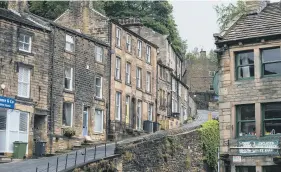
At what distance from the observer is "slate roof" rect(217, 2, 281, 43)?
2516 centimetres

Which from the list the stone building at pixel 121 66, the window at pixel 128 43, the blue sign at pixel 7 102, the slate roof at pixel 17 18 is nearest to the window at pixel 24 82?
the blue sign at pixel 7 102

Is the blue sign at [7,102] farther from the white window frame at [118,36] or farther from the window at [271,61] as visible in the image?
the window at [271,61]

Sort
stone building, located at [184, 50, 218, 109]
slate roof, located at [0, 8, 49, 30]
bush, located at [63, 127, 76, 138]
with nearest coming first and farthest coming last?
1. slate roof, located at [0, 8, 49, 30]
2. bush, located at [63, 127, 76, 138]
3. stone building, located at [184, 50, 218, 109]

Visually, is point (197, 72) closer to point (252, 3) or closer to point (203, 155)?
point (203, 155)

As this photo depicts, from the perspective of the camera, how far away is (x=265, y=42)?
82.1 ft

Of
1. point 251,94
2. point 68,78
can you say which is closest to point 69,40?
point 68,78

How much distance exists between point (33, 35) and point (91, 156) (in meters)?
9.62

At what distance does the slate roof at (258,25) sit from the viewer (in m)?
25.2

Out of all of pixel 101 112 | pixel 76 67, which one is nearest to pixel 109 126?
pixel 101 112

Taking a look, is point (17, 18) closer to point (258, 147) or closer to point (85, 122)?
point (85, 122)

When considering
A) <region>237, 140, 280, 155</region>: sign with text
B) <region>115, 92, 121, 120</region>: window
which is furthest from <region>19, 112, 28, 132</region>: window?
<region>237, 140, 280, 155</region>: sign with text

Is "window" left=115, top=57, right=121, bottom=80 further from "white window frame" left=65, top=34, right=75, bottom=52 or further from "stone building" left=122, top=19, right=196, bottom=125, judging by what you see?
"stone building" left=122, top=19, right=196, bottom=125

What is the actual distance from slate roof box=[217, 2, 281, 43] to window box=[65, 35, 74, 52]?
13.7m

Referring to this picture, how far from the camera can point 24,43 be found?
32.8m
